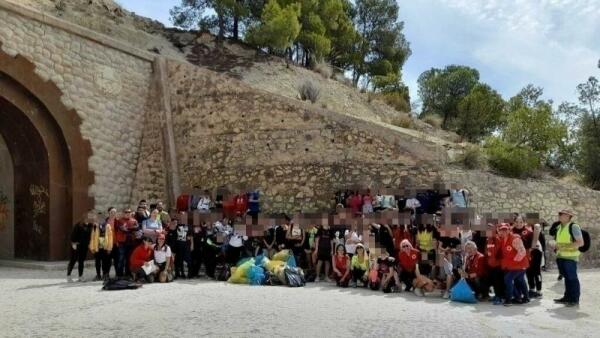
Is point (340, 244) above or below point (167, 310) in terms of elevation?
above

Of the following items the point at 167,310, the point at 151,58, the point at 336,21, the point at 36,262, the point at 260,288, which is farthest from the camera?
the point at 336,21

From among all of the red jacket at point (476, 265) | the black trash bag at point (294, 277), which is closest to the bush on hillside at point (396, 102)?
the black trash bag at point (294, 277)

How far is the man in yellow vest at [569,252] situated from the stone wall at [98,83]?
34.7ft

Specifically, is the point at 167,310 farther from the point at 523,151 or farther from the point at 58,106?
the point at 523,151

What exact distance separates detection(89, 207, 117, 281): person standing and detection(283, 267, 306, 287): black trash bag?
3.41m

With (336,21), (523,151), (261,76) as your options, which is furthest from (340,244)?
(336,21)

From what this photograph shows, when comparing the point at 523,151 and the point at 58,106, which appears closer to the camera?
the point at 58,106

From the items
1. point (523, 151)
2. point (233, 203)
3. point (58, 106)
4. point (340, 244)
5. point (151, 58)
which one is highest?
point (151, 58)

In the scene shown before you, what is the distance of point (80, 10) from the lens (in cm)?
1942

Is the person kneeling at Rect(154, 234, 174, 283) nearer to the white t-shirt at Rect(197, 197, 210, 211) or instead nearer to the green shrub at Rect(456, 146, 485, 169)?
the white t-shirt at Rect(197, 197, 210, 211)

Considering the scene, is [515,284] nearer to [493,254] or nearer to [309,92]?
[493,254]

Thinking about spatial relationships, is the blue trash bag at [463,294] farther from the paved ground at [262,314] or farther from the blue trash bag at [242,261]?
the blue trash bag at [242,261]

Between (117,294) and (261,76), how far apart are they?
45.6ft

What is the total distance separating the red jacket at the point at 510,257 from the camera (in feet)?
28.1
